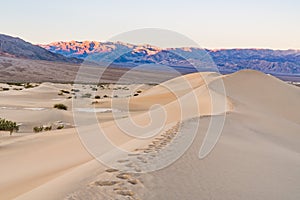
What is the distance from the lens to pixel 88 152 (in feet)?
28.9

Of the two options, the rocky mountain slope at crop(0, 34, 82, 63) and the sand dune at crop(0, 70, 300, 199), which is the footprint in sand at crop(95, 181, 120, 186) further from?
the rocky mountain slope at crop(0, 34, 82, 63)

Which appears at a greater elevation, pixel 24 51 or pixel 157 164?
pixel 24 51

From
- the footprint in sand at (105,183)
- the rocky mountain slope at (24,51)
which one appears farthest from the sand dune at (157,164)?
the rocky mountain slope at (24,51)

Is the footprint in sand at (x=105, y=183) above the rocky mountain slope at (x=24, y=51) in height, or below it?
below

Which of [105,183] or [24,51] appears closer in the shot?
[105,183]

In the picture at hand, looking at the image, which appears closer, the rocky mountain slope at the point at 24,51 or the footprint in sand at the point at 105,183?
the footprint in sand at the point at 105,183

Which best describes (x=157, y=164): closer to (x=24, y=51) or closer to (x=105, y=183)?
(x=105, y=183)

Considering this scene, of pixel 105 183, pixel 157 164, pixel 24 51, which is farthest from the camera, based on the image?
pixel 24 51

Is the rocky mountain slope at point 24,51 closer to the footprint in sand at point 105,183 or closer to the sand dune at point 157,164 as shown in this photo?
the sand dune at point 157,164

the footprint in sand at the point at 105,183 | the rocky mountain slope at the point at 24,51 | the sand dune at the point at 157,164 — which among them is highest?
the rocky mountain slope at the point at 24,51

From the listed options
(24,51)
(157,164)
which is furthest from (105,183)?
(24,51)

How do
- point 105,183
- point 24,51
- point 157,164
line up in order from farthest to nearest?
point 24,51 → point 157,164 → point 105,183

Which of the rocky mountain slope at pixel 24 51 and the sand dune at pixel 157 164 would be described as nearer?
the sand dune at pixel 157 164

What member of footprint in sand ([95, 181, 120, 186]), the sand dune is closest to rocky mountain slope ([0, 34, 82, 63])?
the sand dune
